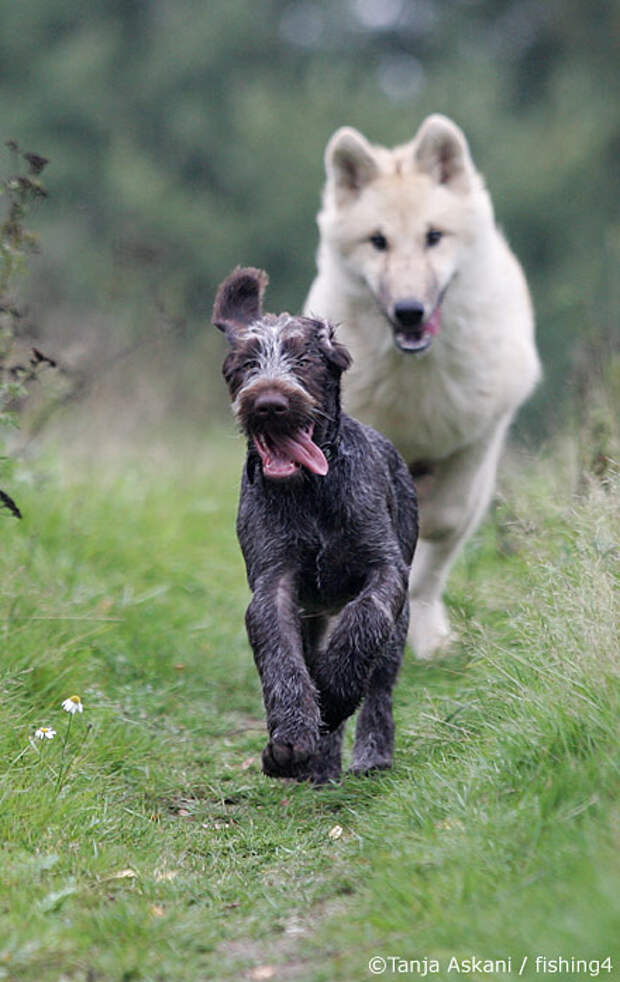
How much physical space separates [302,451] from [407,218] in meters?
3.19

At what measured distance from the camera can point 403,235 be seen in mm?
7164

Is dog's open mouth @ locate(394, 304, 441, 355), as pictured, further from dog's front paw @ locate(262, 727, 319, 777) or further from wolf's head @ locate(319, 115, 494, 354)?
dog's front paw @ locate(262, 727, 319, 777)

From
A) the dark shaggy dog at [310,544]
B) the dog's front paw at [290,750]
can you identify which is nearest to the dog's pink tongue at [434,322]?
the dark shaggy dog at [310,544]

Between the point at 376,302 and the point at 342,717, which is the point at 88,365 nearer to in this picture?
the point at 376,302

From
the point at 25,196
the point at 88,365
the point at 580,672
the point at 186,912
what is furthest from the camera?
the point at 88,365

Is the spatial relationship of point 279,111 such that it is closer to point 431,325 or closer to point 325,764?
point 431,325

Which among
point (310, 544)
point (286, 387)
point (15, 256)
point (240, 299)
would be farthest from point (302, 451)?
point (15, 256)

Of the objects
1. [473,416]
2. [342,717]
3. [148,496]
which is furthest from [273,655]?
[148,496]

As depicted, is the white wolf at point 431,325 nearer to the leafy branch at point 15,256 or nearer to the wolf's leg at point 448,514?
the wolf's leg at point 448,514

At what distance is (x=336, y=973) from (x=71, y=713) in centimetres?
190

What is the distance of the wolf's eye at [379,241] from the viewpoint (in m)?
7.21

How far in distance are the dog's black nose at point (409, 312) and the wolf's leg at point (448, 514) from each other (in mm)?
866

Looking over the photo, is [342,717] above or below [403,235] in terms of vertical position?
below

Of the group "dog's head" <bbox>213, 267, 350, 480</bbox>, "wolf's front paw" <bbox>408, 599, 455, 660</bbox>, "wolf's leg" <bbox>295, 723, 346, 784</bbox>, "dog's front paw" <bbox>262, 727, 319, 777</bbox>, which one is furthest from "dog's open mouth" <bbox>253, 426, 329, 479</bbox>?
"wolf's front paw" <bbox>408, 599, 455, 660</bbox>
